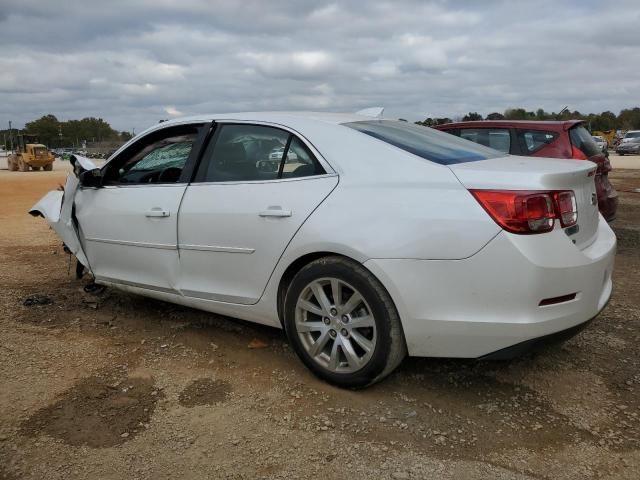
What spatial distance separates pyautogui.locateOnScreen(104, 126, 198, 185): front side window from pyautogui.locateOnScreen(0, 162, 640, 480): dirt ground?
44.5 inches

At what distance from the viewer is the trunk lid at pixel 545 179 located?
2844mm

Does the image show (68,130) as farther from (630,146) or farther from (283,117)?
(283,117)

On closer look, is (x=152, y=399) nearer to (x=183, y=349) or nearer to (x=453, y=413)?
(x=183, y=349)

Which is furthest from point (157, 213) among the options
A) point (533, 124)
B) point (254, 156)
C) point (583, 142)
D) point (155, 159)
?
point (583, 142)

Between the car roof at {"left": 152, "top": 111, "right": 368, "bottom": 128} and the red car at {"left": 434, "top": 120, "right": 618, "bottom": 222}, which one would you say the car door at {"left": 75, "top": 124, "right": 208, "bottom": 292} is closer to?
the car roof at {"left": 152, "top": 111, "right": 368, "bottom": 128}

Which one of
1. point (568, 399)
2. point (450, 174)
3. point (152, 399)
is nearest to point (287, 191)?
point (450, 174)

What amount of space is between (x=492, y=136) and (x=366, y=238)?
201 inches

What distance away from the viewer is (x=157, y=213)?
3988mm

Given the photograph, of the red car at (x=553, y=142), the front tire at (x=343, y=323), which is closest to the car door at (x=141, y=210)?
the front tire at (x=343, y=323)

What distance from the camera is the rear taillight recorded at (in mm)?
2773

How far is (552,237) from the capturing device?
2844mm

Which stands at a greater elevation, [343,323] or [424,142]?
[424,142]

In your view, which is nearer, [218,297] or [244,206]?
[244,206]

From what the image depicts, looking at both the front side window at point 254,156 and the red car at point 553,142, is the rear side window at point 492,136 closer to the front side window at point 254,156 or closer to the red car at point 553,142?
the red car at point 553,142
